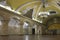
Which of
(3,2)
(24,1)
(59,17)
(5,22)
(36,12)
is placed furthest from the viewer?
(59,17)

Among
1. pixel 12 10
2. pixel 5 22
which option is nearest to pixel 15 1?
pixel 12 10

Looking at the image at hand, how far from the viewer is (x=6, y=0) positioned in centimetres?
1183

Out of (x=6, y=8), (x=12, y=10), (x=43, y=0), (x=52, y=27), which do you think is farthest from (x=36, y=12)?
(x=52, y=27)

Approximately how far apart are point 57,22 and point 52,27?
4.72ft

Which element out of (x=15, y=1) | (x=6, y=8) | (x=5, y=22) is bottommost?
(x=5, y=22)

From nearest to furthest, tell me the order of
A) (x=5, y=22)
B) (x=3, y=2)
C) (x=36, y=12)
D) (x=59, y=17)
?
(x=3, y=2), (x=5, y=22), (x=36, y=12), (x=59, y=17)

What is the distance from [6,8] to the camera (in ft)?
39.6

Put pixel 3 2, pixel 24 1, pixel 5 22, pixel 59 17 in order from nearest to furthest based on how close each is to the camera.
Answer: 1. pixel 3 2
2. pixel 5 22
3. pixel 24 1
4. pixel 59 17

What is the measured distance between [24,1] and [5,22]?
2980mm

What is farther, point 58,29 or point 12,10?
point 58,29

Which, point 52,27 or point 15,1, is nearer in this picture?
point 15,1

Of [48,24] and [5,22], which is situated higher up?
[48,24]

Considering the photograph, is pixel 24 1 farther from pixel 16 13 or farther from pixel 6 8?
pixel 6 8

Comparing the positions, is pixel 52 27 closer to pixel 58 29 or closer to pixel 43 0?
pixel 58 29
